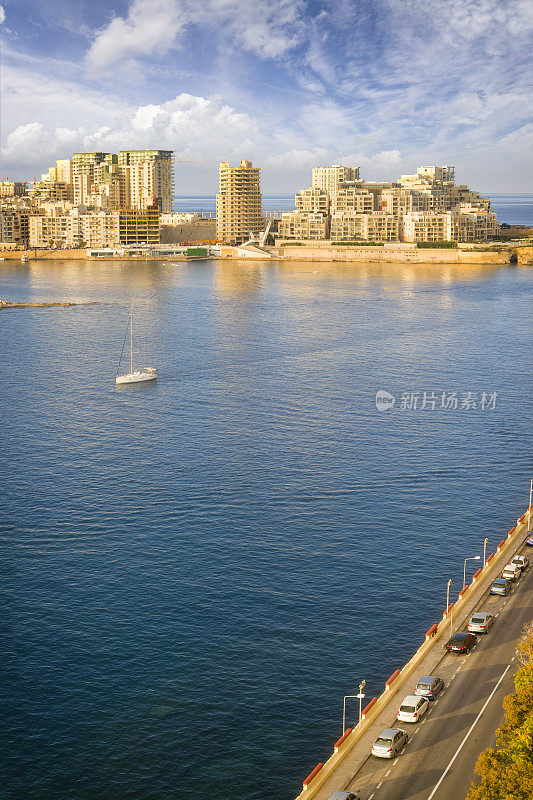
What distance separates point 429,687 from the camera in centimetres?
1958

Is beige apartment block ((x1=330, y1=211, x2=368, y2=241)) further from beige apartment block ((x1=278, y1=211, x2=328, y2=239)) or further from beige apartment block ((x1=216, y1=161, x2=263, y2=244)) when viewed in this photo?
beige apartment block ((x1=216, y1=161, x2=263, y2=244))

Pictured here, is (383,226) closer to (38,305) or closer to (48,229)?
(48,229)

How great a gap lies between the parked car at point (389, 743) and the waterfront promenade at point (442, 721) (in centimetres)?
14

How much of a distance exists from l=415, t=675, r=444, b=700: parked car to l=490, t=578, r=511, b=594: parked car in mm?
5005

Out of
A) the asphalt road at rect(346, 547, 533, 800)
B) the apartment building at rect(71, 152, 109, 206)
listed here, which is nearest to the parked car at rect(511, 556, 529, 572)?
the asphalt road at rect(346, 547, 533, 800)

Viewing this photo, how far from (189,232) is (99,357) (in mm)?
108121

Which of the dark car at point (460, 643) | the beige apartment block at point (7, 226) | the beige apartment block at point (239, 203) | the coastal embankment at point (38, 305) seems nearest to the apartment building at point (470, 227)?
the beige apartment block at point (239, 203)

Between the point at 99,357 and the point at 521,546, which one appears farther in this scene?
the point at 99,357

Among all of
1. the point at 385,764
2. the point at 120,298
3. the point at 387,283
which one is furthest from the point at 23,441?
the point at 387,283

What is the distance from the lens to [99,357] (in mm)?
62031

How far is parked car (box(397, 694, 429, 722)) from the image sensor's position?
18.7 m

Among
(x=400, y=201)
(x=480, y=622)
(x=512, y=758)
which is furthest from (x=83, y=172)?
(x=512, y=758)

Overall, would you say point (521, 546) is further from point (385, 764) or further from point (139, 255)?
point (139, 255)

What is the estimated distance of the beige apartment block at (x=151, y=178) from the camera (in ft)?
598
